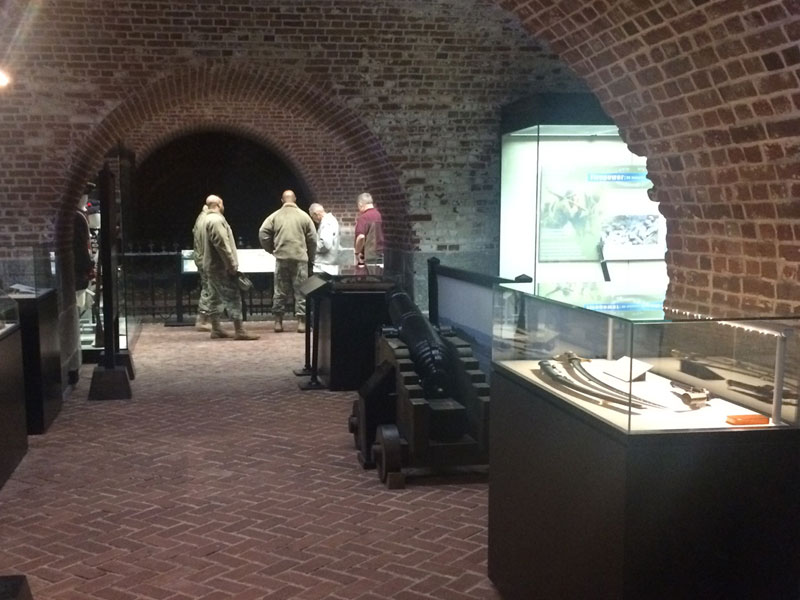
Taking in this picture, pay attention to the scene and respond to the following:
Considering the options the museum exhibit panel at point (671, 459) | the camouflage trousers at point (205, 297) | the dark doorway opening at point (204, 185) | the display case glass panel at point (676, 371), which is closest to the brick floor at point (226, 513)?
the museum exhibit panel at point (671, 459)

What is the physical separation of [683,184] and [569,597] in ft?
10.00

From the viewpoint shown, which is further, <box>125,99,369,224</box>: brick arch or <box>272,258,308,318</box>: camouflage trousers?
<box>125,99,369,224</box>: brick arch

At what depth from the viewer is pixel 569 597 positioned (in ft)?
9.38

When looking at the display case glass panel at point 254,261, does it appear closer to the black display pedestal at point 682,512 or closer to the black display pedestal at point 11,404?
the black display pedestal at point 11,404

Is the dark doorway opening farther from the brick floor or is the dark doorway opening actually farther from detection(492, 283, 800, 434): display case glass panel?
detection(492, 283, 800, 434): display case glass panel

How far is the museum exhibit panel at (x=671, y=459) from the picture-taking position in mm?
Answer: 2488

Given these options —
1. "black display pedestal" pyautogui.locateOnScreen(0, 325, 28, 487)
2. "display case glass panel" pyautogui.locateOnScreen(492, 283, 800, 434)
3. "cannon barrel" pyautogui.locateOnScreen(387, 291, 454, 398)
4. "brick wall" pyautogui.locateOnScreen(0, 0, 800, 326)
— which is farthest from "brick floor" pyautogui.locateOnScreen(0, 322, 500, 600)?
"brick wall" pyautogui.locateOnScreen(0, 0, 800, 326)

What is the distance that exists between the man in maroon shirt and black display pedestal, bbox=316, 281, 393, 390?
7.87 feet

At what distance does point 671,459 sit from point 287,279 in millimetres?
9235

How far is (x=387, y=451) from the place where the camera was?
5145mm

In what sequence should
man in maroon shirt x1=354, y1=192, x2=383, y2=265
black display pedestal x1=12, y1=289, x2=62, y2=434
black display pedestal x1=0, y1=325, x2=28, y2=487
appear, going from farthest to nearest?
man in maroon shirt x1=354, y1=192, x2=383, y2=265 → black display pedestal x1=12, y1=289, x2=62, y2=434 → black display pedestal x1=0, y1=325, x2=28, y2=487

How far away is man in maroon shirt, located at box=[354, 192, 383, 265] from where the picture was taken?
1032 cm

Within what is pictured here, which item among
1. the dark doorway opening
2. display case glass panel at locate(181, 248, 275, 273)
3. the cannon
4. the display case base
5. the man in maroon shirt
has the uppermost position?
the dark doorway opening

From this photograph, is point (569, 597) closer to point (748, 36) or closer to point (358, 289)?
point (748, 36)
